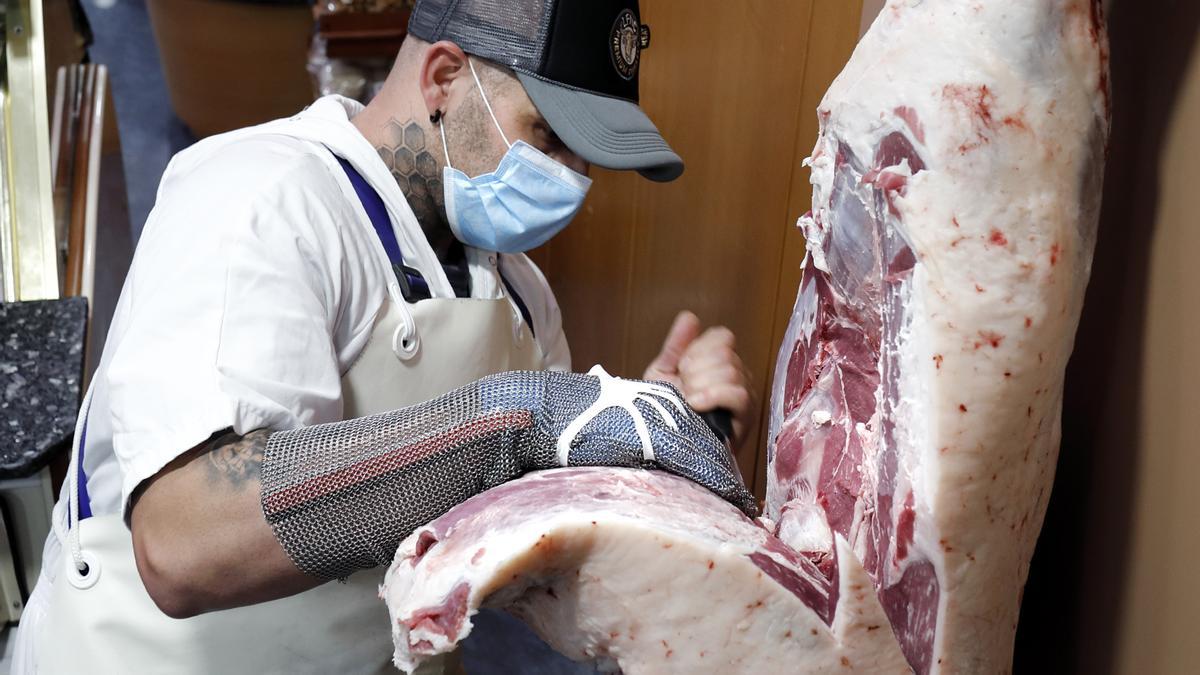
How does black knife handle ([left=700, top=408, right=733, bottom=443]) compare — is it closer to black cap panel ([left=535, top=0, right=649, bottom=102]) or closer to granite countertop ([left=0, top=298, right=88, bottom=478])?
black cap panel ([left=535, top=0, right=649, bottom=102])

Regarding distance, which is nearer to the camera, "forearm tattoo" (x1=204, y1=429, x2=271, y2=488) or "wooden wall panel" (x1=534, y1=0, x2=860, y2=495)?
"forearm tattoo" (x1=204, y1=429, x2=271, y2=488)

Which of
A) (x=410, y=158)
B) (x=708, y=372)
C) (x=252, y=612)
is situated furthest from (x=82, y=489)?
(x=708, y=372)

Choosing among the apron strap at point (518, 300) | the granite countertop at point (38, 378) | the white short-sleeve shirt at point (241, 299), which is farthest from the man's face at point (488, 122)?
the granite countertop at point (38, 378)

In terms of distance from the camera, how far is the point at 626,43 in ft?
4.60

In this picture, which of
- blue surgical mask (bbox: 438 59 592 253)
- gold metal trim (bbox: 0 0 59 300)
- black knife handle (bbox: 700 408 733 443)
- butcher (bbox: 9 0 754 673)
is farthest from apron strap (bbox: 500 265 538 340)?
gold metal trim (bbox: 0 0 59 300)

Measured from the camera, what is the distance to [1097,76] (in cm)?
76

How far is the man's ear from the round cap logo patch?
203mm

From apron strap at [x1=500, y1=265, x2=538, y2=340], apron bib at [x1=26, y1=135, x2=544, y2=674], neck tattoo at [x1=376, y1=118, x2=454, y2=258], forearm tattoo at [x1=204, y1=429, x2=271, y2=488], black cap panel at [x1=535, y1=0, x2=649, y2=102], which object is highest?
black cap panel at [x1=535, y1=0, x2=649, y2=102]

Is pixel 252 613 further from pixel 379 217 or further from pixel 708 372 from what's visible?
pixel 708 372

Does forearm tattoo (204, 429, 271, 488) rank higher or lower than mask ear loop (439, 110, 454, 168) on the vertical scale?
lower

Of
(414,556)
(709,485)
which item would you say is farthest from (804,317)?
(414,556)

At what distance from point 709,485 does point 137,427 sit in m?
0.52

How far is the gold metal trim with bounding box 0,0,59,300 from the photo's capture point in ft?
6.96

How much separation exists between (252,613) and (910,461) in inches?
32.1
